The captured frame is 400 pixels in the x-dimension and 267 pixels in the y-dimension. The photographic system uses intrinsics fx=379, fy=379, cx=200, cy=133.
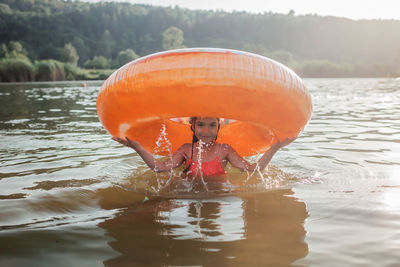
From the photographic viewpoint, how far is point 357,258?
6.70 ft

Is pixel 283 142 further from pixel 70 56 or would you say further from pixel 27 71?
pixel 70 56

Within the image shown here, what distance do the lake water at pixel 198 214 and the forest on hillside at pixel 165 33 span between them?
5554cm

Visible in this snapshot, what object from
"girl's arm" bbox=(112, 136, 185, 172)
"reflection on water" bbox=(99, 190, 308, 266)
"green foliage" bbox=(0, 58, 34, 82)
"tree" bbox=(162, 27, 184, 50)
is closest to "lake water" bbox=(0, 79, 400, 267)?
"reflection on water" bbox=(99, 190, 308, 266)

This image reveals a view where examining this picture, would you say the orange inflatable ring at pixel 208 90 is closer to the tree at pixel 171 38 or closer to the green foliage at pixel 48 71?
the green foliage at pixel 48 71

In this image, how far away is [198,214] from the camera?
109 inches

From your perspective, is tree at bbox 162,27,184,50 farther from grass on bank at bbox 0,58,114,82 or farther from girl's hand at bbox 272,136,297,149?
girl's hand at bbox 272,136,297,149

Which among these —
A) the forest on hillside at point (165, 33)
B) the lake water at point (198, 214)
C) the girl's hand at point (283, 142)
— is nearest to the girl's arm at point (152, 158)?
the lake water at point (198, 214)

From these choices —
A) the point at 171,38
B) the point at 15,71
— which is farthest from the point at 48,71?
the point at 171,38

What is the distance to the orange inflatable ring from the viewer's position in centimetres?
298

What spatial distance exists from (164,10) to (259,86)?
118133 millimetres

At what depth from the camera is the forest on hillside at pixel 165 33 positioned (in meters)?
74.8

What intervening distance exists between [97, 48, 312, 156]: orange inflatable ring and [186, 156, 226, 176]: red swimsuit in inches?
25.2

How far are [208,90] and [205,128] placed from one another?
701 mm

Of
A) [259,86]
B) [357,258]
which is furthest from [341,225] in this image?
[259,86]
